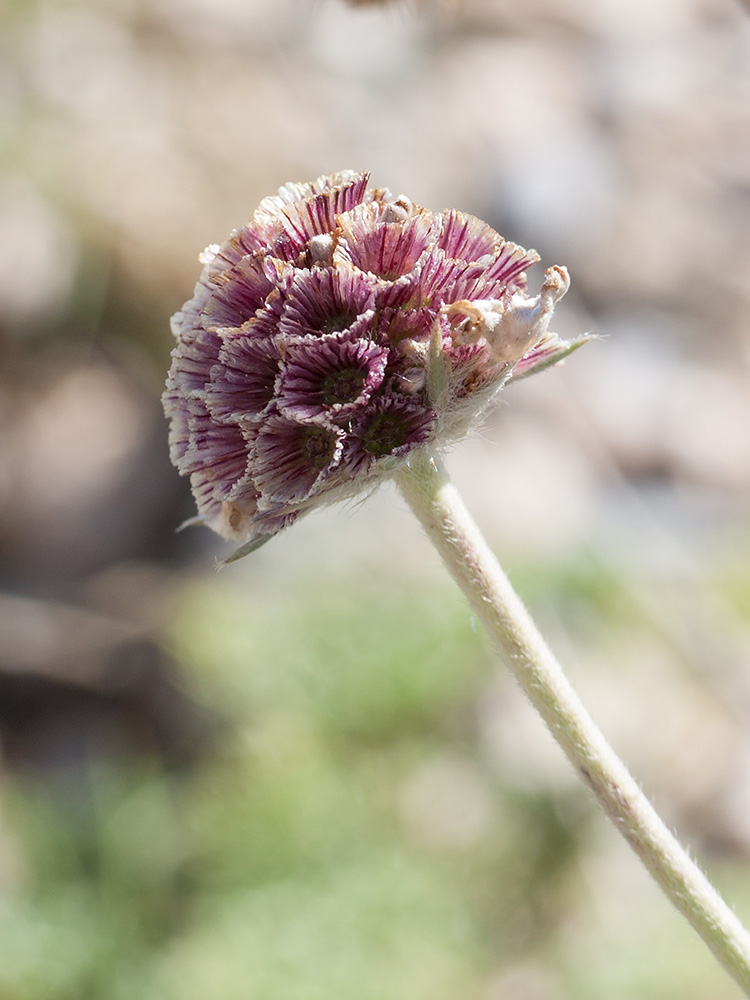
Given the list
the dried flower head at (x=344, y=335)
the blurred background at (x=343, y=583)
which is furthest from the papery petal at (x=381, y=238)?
the blurred background at (x=343, y=583)

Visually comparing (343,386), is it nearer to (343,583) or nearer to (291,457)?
(291,457)

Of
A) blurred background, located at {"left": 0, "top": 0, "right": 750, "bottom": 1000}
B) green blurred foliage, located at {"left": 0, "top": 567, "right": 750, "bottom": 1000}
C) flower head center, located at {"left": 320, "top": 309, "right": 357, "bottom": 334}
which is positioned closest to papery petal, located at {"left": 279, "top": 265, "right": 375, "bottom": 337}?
flower head center, located at {"left": 320, "top": 309, "right": 357, "bottom": 334}

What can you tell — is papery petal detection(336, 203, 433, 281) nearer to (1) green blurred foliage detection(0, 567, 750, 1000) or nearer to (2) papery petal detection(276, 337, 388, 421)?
(2) papery petal detection(276, 337, 388, 421)

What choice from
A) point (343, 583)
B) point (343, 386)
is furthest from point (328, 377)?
point (343, 583)

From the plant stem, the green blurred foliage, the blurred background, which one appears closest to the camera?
the plant stem

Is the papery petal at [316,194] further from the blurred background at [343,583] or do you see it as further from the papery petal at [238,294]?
the blurred background at [343,583]

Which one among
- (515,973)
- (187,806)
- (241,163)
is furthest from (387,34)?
(515,973)
